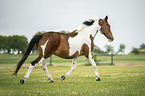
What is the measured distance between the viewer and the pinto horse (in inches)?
246

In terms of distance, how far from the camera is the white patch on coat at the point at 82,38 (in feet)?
22.3

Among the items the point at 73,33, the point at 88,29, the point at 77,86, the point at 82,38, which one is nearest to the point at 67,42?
the point at 73,33

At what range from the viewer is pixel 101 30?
800 centimetres

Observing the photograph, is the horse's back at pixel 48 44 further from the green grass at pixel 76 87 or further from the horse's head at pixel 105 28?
the horse's head at pixel 105 28

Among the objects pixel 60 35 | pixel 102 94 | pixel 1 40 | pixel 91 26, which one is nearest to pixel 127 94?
pixel 102 94

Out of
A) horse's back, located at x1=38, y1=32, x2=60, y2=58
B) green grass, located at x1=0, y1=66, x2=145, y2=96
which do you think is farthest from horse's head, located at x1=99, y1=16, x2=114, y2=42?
horse's back, located at x1=38, y1=32, x2=60, y2=58

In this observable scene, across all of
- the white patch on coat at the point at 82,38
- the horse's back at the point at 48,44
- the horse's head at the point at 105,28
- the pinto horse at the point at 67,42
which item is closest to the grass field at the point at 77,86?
the pinto horse at the point at 67,42

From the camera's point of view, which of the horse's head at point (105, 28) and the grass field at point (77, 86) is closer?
the grass field at point (77, 86)

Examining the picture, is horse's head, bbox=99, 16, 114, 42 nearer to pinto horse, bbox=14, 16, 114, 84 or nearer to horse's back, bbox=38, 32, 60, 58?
pinto horse, bbox=14, 16, 114, 84

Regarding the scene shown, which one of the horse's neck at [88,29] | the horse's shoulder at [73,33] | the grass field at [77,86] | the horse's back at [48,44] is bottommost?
the grass field at [77,86]

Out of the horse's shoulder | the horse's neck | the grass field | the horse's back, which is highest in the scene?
the horse's neck

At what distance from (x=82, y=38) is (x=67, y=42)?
81 centimetres

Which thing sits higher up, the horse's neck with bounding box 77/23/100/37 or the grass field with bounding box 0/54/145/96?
the horse's neck with bounding box 77/23/100/37

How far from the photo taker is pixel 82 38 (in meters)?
7.16
